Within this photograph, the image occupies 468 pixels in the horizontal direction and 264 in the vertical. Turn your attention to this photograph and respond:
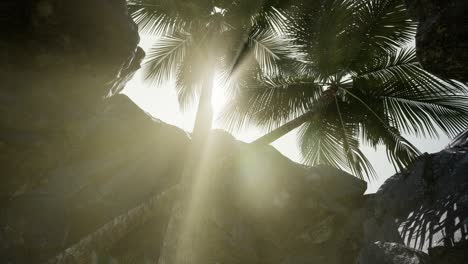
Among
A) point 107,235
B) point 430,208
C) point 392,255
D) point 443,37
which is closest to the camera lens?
point 443,37

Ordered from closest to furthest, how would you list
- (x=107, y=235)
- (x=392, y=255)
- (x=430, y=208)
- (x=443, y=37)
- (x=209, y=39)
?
1. (x=443, y=37)
2. (x=392, y=255)
3. (x=107, y=235)
4. (x=430, y=208)
5. (x=209, y=39)

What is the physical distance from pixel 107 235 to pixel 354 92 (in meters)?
6.03

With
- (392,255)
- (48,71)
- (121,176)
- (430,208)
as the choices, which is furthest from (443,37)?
(48,71)

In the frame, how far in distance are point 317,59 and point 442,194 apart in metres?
3.47

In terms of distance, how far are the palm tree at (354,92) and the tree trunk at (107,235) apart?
102 inches

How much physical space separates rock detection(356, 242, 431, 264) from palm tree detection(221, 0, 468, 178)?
109 inches

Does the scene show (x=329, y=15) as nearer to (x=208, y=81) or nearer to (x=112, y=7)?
(x=208, y=81)

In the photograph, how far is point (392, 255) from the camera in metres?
3.62

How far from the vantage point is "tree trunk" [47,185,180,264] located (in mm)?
4027

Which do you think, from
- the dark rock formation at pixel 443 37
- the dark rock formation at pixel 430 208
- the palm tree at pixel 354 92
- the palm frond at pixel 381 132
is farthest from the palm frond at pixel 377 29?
the dark rock formation at pixel 443 37

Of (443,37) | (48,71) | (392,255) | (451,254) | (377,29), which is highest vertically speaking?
(377,29)

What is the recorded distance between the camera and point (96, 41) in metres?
6.22

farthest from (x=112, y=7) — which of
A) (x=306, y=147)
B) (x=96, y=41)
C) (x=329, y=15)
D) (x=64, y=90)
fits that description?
(x=306, y=147)

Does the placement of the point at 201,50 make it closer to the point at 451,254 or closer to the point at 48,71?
the point at 48,71
